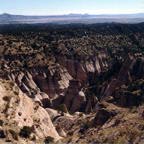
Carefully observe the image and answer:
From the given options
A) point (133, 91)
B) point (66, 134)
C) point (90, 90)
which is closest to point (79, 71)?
point (90, 90)

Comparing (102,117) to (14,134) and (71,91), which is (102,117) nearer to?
(14,134)

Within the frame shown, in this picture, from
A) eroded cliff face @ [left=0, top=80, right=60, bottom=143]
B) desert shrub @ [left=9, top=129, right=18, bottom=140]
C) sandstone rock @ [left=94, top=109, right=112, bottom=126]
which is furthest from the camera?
sandstone rock @ [left=94, top=109, right=112, bottom=126]

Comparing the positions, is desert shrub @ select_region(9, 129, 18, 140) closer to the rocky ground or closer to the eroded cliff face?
the eroded cliff face

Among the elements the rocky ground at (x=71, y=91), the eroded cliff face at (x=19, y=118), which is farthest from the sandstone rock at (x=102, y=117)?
the eroded cliff face at (x=19, y=118)

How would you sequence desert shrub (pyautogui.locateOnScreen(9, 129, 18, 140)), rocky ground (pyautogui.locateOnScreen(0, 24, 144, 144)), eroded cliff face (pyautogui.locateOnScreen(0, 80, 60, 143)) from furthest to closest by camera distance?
rocky ground (pyautogui.locateOnScreen(0, 24, 144, 144)) → eroded cliff face (pyautogui.locateOnScreen(0, 80, 60, 143)) → desert shrub (pyautogui.locateOnScreen(9, 129, 18, 140))

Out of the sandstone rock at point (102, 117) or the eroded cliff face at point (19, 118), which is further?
the sandstone rock at point (102, 117)

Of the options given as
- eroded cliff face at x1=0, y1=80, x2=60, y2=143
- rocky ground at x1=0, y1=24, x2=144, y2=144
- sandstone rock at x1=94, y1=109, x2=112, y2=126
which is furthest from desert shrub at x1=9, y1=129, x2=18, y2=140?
sandstone rock at x1=94, y1=109, x2=112, y2=126

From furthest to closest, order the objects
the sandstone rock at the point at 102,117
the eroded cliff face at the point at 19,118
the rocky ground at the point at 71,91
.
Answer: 1. the sandstone rock at the point at 102,117
2. the rocky ground at the point at 71,91
3. the eroded cliff face at the point at 19,118

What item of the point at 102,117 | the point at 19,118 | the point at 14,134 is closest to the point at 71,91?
the point at 102,117

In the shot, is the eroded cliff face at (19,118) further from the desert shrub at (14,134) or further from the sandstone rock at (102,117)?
the sandstone rock at (102,117)
